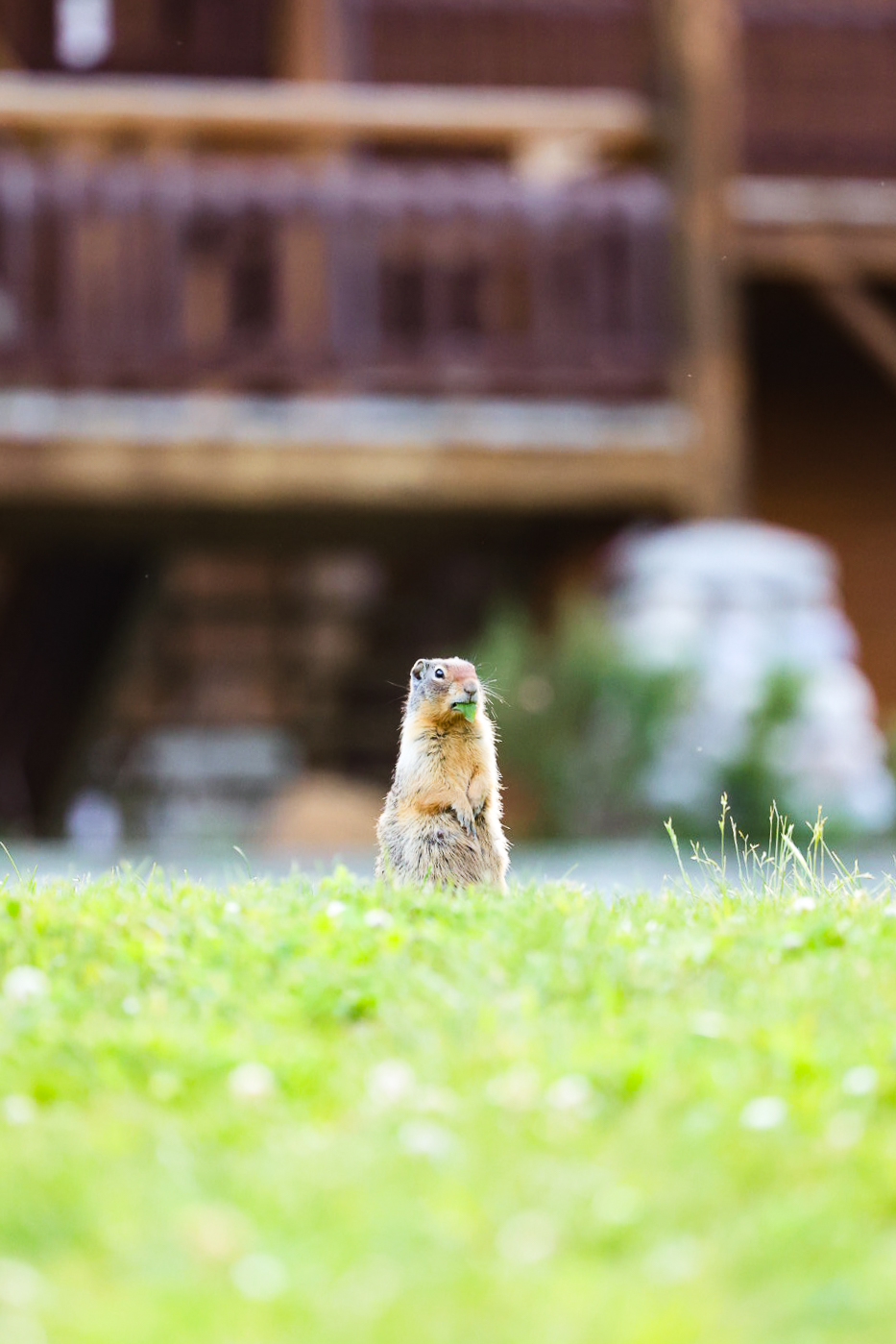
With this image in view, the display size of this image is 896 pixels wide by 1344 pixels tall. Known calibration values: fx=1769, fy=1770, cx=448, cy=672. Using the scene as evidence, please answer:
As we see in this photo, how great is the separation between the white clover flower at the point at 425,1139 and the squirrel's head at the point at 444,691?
165 centimetres

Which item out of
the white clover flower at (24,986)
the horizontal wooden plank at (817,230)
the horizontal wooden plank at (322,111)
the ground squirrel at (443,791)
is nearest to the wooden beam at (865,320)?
the horizontal wooden plank at (817,230)

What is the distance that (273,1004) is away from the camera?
3.64 metres

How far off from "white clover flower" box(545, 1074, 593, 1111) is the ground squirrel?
156 cm

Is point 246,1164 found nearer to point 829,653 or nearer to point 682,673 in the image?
point 682,673

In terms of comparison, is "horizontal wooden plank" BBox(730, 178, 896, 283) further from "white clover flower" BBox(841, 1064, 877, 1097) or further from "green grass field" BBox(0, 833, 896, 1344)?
"white clover flower" BBox(841, 1064, 877, 1097)

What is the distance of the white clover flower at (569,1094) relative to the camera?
Result: 9.92 feet

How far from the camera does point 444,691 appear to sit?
4.62m

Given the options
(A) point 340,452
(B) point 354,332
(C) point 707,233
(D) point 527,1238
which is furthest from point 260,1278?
(C) point 707,233

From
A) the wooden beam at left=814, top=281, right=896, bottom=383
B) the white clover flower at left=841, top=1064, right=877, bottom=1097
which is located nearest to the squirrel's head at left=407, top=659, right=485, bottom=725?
the white clover flower at left=841, top=1064, right=877, bottom=1097

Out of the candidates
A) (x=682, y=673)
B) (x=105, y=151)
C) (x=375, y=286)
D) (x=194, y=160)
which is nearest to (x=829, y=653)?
(x=682, y=673)

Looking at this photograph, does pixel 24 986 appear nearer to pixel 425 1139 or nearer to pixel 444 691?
pixel 425 1139

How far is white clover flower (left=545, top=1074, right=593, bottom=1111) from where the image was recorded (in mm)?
3023

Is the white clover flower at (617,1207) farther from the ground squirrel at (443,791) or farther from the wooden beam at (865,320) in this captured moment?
the wooden beam at (865,320)

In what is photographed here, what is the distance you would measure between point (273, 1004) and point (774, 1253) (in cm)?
140
